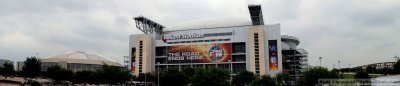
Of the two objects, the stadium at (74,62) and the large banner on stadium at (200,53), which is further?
the stadium at (74,62)

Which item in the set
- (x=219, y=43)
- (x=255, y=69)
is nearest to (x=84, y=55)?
(x=219, y=43)

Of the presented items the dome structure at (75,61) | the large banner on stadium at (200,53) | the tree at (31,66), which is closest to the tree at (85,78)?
the tree at (31,66)

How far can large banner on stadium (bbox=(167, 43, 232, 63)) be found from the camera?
422 ft

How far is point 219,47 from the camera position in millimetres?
129000

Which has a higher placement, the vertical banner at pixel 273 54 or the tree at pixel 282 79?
the vertical banner at pixel 273 54

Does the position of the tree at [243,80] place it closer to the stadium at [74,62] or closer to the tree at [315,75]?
the tree at [315,75]

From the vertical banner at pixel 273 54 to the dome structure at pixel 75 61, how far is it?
67512mm

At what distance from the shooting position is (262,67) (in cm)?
12075

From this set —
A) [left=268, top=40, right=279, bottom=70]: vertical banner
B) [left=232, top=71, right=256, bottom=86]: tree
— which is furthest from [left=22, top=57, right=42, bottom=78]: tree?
[left=268, top=40, right=279, bottom=70]: vertical banner

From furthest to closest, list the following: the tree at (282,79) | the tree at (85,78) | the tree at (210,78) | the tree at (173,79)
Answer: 1. the tree at (282,79)
2. the tree at (85,78)
3. the tree at (173,79)
4. the tree at (210,78)

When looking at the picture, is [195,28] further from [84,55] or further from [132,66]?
[84,55]

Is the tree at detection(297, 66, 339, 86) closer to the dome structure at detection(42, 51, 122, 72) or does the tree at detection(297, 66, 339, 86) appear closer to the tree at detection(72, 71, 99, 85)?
the tree at detection(72, 71, 99, 85)

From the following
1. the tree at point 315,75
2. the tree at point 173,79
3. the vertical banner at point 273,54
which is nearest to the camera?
the tree at point 315,75

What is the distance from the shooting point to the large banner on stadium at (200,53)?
128500 mm
